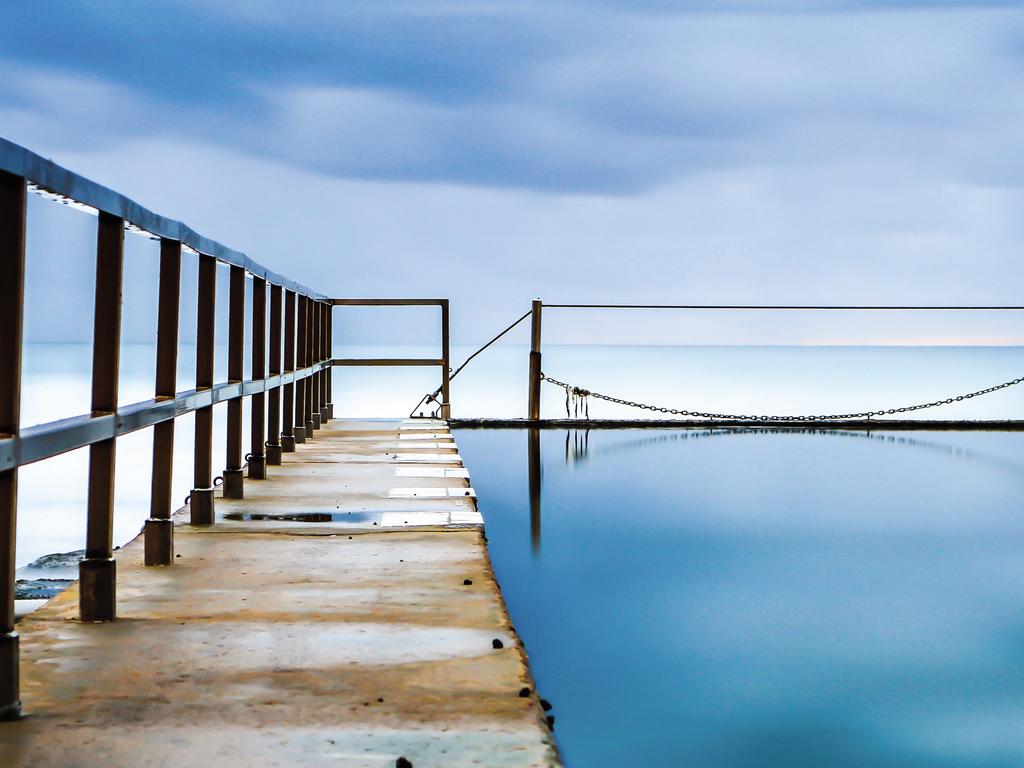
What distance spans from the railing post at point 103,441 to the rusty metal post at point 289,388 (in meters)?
4.19

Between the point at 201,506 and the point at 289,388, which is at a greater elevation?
the point at 289,388

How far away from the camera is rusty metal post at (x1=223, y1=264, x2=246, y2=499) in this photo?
4.88 meters

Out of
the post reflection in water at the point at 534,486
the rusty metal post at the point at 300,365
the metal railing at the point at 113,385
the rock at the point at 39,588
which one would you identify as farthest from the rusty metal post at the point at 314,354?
the rock at the point at 39,588

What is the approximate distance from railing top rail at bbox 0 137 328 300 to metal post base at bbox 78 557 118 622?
0.84 meters

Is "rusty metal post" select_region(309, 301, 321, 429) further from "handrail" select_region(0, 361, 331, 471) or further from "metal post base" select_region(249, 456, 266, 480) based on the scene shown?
"handrail" select_region(0, 361, 331, 471)

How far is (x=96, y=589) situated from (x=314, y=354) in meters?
6.26

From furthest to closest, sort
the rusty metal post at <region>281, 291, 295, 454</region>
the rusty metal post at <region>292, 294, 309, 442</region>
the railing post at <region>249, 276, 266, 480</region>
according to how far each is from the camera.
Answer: the rusty metal post at <region>292, 294, 309, 442</region>
the rusty metal post at <region>281, 291, 295, 454</region>
the railing post at <region>249, 276, 266, 480</region>

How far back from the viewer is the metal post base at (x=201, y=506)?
13.9 feet

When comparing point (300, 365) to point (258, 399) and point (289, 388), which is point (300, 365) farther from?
point (258, 399)

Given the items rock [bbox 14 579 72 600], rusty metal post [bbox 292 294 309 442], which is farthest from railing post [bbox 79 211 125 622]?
rusty metal post [bbox 292 294 309 442]

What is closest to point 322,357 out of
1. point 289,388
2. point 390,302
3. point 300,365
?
point 390,302

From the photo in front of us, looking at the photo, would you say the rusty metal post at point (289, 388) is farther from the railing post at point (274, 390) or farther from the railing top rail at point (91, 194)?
the railing top rail at point (91, 194)

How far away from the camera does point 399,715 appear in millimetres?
2086

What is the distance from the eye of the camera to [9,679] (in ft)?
6.72
